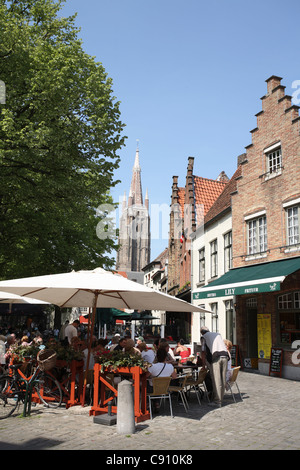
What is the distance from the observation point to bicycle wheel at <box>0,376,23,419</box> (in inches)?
306

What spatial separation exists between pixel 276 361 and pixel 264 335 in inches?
47.5

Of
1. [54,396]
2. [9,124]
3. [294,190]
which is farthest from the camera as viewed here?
[294,190]

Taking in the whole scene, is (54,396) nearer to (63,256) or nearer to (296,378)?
(296,378)

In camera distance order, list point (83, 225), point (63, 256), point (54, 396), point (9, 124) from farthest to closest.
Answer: point (83, 225) → point (63, 256) → point (9, 124) → point (54, 396)

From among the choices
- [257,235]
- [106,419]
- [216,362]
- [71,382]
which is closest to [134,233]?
[257,235]

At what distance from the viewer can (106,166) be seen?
1552 centimetres

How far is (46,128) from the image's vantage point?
13258mm

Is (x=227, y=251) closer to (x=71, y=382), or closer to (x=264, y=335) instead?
(x=264, y=335)

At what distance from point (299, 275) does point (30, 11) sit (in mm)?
13803

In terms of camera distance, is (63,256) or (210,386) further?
(63,256)

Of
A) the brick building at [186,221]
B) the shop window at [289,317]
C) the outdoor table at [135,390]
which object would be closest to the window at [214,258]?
the brick building at [186,221]

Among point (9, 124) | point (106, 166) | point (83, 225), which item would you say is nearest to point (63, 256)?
point (83, 225)

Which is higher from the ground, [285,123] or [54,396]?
[285,123]

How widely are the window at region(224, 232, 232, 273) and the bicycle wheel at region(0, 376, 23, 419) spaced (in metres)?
12.7
